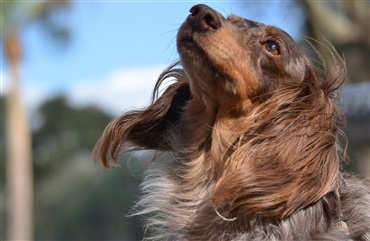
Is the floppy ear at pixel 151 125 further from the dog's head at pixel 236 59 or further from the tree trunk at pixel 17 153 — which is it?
the tree trunk at pixel 17 153

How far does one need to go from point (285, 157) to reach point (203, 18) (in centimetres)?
90

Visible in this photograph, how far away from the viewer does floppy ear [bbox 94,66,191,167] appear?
520 cm

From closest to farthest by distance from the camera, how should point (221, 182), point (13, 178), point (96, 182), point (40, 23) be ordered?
point (221, 182), point (40, 23), point (13, 178), point (96, 182)

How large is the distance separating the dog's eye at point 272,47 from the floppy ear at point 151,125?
72 centimetres

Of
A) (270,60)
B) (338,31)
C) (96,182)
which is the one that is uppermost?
(338,31)

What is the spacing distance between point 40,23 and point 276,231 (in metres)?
21.0

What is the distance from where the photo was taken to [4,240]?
98.8ft

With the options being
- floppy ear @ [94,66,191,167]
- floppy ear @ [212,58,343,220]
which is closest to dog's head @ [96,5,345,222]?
floppy ear @ [212,58,343,220]

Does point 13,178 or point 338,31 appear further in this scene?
point 13,178

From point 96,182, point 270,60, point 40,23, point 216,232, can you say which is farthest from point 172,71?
A: point 96,182

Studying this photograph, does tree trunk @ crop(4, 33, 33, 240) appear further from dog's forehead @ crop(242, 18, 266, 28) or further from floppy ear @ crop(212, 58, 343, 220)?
floppy ear @ crop(212, 58, 343, 220)

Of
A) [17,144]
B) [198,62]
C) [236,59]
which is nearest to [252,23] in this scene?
[236,59]

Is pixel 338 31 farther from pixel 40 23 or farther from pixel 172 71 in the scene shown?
pixel 40 23

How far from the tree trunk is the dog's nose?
22092mm
